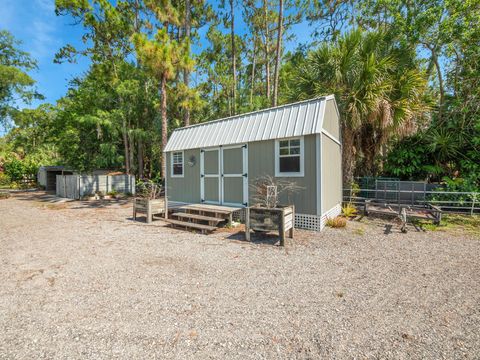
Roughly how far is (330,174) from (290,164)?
4.83 feet

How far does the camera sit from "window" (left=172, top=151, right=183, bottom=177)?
8672mm

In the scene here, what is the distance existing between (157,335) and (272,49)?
18.8 meters

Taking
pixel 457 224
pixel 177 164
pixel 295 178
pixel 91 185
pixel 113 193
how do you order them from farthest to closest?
pixel 113 193 → pixel 91 185 → pixel 177 164 → pixel 457 224 → pixel 295 178

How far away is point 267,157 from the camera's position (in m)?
6.44

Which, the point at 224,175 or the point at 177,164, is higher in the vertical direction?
the point at 177,164

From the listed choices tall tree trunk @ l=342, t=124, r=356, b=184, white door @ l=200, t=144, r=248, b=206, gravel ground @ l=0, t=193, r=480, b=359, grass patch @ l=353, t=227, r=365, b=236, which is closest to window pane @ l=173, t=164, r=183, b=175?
white door @ l=200, t=144, r=248, b=206

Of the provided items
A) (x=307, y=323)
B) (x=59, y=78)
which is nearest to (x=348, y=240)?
(x=307, y=323)

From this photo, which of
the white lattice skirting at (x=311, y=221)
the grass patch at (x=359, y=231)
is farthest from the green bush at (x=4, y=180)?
the grass patch at (x=359, y=231)

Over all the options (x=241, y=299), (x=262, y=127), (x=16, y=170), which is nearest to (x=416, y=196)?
(x=262, y=127)

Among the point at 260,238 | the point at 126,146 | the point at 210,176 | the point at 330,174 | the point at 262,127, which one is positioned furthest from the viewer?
the point at 126,146

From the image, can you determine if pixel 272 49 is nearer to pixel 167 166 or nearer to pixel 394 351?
pixel 167 166

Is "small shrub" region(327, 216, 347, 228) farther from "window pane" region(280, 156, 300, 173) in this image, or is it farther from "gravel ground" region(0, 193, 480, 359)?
"window pane" region(280, 156, 300, 173)

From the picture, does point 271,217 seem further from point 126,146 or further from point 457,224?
point 126,146

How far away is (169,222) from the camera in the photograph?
6.93 meters
